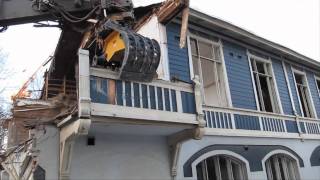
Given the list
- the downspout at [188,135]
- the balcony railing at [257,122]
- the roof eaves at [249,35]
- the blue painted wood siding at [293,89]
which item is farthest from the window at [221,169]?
the blue painted wood siding at [293,89]

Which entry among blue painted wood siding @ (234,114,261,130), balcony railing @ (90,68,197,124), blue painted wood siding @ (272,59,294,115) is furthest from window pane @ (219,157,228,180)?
blue painted wood siding @ (272,59,294,115)

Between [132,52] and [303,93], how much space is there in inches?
431

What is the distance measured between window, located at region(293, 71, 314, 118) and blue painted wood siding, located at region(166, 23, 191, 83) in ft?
22.8


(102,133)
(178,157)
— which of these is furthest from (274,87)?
(102,133)

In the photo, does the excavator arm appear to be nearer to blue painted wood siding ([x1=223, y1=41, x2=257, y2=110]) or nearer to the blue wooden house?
the blue wooden house

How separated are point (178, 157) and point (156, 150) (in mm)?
593

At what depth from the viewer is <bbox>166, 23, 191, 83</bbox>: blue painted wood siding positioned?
9719mm

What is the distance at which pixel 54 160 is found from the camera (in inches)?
277

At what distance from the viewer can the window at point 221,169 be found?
9.59 m

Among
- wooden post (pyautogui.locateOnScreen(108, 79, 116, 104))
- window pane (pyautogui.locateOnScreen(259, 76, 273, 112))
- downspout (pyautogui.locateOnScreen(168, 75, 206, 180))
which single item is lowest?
downspout (pyautogui.locateOnScreen(168, 75, 206, 180))

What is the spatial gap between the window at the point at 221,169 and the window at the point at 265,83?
2.92 m

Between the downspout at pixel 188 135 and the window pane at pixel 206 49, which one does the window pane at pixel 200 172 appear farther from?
the window pane at pixel 206 49

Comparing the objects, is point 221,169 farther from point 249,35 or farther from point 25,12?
point 25,12

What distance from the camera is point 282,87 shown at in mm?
13539
